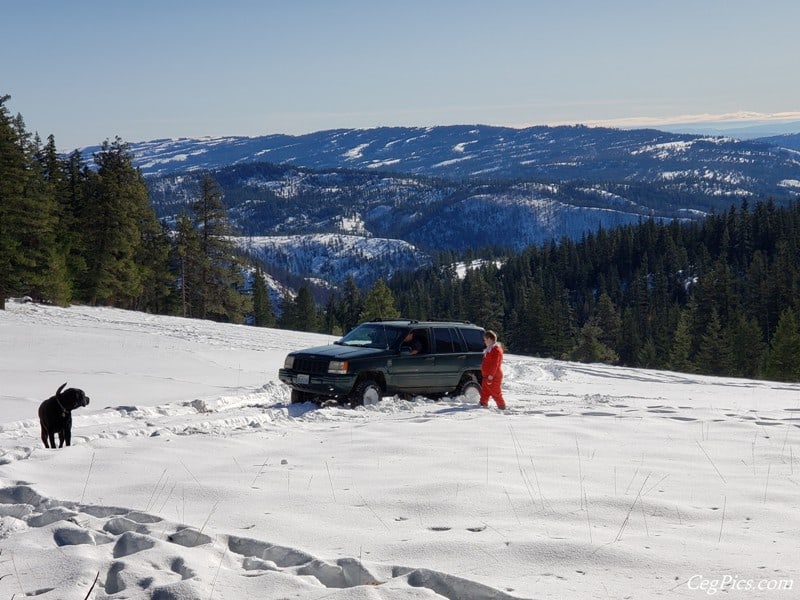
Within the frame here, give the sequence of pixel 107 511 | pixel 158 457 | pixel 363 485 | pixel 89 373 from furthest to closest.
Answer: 1. pixel 89 373
2. pixel 158 457
3. pixel 363 485
4. pixel 107 511

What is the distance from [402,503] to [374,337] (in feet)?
29.7

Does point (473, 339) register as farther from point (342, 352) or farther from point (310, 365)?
point (310, 365)

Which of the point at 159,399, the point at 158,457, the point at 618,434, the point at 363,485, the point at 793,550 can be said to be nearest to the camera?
the point at 793,550

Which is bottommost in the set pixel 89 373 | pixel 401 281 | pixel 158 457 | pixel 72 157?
pixel 401 281

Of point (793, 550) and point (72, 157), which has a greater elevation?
point (72, 157)

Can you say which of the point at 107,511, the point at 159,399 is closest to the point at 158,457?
the point at 107,511

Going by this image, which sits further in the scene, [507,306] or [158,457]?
[507,306]

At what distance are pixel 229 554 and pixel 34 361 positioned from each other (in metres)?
20.1

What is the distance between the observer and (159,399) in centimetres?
1698

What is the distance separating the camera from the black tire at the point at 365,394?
1459 cm

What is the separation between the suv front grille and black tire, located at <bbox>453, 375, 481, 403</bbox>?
11.0 ft

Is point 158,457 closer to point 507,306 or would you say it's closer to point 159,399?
point 159,399

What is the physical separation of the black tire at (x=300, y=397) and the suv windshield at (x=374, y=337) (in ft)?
4.71
